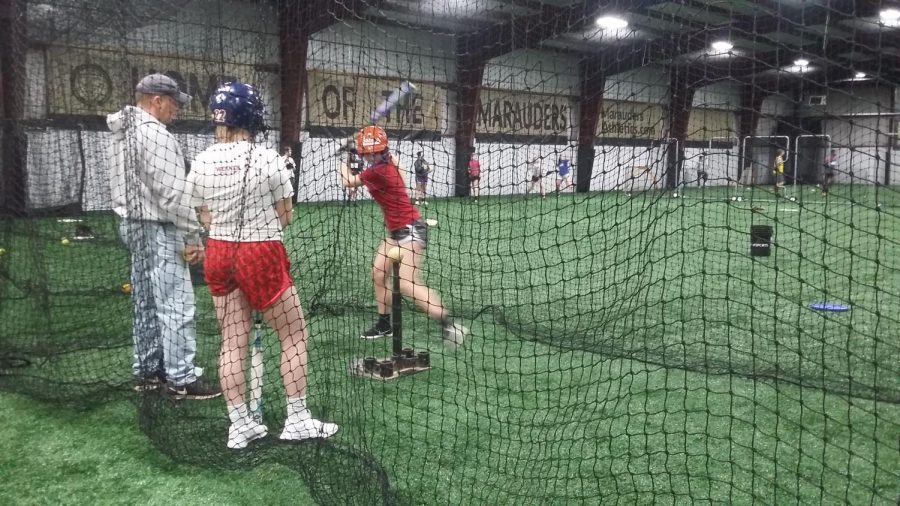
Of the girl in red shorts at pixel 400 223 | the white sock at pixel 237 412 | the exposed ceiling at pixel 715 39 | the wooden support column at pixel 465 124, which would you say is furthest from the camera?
the girl in red shorts at pixel 400 223

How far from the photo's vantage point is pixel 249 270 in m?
2.79

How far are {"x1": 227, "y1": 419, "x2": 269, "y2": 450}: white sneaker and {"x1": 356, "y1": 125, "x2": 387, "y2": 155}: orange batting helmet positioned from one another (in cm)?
162

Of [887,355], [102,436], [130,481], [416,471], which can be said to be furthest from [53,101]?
[887,355]

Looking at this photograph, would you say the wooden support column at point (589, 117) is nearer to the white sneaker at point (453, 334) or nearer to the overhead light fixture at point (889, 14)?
the white sneaker at point (453, 334)

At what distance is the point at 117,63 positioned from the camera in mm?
4152

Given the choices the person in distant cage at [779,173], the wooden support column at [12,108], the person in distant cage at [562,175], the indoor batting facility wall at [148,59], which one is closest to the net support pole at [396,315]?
the indoor batting facility wall at [148,59]

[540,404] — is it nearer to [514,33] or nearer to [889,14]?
[514,33]

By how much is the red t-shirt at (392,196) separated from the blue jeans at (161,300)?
125cm

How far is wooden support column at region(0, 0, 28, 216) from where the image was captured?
14.2 feet

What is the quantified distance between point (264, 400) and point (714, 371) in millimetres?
2579

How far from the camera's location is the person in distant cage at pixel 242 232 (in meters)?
2.80

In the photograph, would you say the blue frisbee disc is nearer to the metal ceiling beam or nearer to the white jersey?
the metal ceiling beam

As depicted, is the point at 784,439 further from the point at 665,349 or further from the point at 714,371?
the point at 665,349

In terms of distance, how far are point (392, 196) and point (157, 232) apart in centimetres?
142
